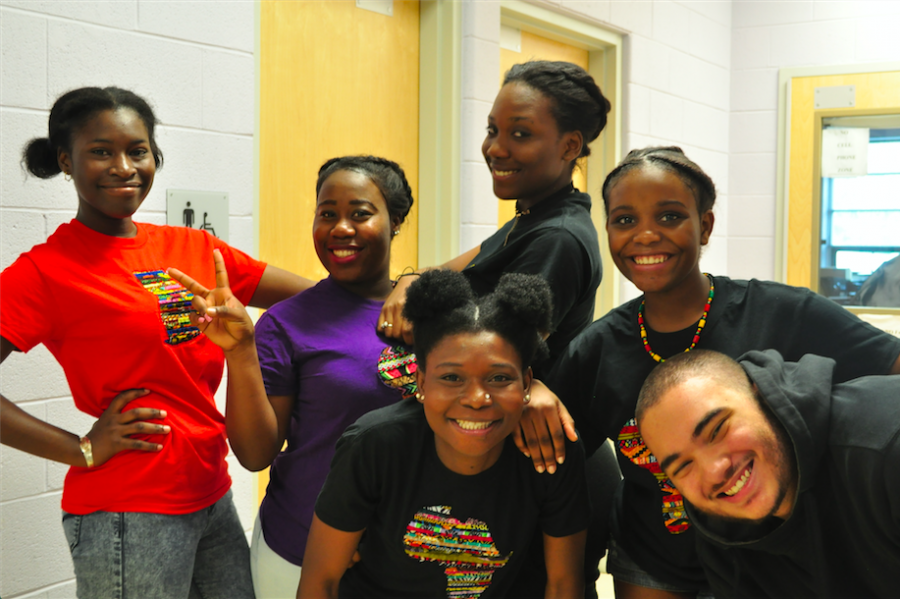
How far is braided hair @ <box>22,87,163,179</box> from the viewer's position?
1549 mm

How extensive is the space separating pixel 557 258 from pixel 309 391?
1.97 ft

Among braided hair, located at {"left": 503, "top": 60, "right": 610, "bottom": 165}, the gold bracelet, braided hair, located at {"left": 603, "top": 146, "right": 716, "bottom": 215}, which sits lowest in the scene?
the gold bracelet

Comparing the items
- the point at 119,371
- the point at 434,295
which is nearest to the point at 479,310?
the point at 434,295

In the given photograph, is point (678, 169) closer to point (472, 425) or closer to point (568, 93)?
point (568, 93)

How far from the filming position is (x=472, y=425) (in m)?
1.40

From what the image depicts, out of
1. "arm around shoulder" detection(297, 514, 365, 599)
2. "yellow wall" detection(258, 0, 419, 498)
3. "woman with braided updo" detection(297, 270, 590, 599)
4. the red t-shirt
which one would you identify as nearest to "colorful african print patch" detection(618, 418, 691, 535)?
"woman with braided updo" detection(297, 270, 590, 599)

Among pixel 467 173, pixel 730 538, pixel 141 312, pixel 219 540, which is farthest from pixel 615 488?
pixel 467 173

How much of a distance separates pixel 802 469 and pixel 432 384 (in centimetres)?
67

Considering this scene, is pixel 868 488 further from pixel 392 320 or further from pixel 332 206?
pixel 332 206

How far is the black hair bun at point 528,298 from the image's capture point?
1.41 metres

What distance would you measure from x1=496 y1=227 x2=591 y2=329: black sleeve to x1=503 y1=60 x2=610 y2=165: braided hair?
11.9 inches

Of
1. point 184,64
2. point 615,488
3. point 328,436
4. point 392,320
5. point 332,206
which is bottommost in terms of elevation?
point 615,488

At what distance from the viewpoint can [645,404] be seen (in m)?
1.32

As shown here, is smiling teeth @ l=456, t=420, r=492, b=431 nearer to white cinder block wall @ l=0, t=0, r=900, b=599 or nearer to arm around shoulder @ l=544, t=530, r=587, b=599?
arm around shoulder @ l=544, t=530, r=587, b=599
